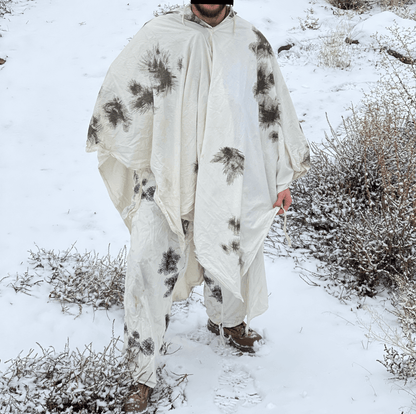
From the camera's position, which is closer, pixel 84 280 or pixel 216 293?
pixel 216 293

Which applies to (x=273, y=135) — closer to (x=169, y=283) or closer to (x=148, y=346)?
(x=169, y=283)

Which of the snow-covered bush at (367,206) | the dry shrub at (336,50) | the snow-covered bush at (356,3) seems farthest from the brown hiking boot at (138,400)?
the snow-covered bush at (356,3)

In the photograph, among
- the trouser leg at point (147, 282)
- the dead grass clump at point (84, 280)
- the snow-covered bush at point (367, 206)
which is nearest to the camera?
the trouser leg at point (147, 282)

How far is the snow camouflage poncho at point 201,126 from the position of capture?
5.88ft

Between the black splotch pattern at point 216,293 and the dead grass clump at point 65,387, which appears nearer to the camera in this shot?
the dead grass clump at point 65,387

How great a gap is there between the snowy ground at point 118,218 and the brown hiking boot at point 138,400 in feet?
0.57

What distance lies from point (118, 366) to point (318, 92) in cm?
437

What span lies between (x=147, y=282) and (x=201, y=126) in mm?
698

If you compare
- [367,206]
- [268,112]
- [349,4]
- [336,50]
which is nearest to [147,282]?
[268,112]

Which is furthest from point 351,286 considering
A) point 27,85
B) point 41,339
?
point 27,85

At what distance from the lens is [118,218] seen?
3.72 metres

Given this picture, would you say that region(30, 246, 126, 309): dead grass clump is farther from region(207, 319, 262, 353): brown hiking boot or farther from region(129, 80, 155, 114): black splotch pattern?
region(129, 80, 155, 114): black splotch pattern

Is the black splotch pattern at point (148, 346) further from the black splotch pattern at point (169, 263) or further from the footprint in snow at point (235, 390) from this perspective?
the footprint in snow at point (235, 390)

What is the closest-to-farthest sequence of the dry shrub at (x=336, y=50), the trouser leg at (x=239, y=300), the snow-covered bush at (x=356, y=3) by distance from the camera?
the trouser leg at (x=239, y=300), the dry shrub at (x=336, y=50), the snow-covered bush at (x=356, y=3)
